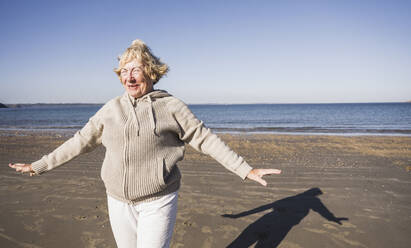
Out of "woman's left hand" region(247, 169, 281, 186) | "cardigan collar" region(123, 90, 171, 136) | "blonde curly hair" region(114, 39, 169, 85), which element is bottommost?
"woman's left hand" region(247, 169, 281, 186)

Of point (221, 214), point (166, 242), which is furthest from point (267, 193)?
point (166, 242)

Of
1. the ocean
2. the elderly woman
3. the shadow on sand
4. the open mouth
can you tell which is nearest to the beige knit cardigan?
the elderly woman

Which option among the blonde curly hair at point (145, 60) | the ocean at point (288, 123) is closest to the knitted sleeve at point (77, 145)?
the blonde curly hair at point (145, 60)

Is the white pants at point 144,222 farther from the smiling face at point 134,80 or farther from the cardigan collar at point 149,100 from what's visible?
the smiling face at point 134,80

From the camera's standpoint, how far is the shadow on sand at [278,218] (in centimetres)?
371

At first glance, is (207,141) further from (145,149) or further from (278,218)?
(278,218)

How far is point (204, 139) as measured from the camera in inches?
86.3

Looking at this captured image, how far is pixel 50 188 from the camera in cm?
572

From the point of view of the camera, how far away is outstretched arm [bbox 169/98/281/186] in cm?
214

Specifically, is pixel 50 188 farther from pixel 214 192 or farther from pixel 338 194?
pixel 338 194

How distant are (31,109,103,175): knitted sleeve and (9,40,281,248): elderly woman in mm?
25

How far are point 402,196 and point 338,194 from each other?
1223mm

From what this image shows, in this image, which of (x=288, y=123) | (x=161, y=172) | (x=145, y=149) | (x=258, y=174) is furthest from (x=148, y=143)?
(x=288, y=123)

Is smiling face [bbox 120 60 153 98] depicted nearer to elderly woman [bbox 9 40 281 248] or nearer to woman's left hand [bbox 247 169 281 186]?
elderly woman [bbox 9 40 281 248]
